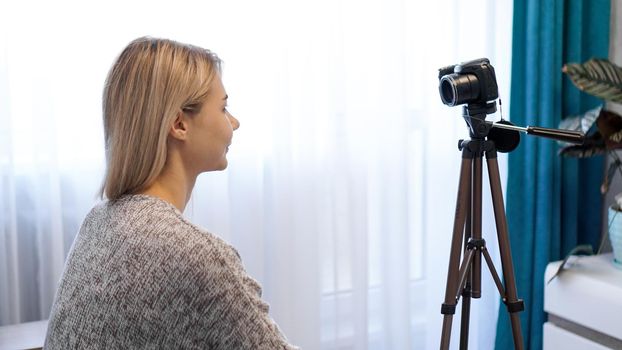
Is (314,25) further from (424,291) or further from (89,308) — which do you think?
(89,308)

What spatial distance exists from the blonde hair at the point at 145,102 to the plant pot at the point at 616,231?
1735 millimetres

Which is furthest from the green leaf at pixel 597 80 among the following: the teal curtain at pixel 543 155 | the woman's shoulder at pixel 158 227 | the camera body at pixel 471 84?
the woman's shoulder at pixel 158 227

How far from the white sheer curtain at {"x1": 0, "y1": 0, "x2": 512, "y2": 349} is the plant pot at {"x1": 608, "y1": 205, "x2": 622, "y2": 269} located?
1.40ft

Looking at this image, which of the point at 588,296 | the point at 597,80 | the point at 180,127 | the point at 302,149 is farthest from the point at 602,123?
the point at 180,127

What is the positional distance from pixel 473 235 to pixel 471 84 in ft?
1.39

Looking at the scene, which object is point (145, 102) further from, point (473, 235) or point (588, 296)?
point (588, 296)

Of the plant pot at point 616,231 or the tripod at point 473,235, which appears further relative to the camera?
the plant pot at point 616,231

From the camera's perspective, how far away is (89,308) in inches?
39.0

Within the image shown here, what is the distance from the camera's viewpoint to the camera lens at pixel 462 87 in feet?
5.60

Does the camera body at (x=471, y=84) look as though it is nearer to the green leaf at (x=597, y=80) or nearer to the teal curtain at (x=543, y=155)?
the green leaf at (x=597, y=80)

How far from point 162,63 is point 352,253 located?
4.58 ft

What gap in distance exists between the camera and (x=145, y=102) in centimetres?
108

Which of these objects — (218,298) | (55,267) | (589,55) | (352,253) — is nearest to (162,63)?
(218,298)

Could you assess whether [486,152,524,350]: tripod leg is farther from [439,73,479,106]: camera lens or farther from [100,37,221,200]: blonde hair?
[100,37,221,200]: blonde hair
